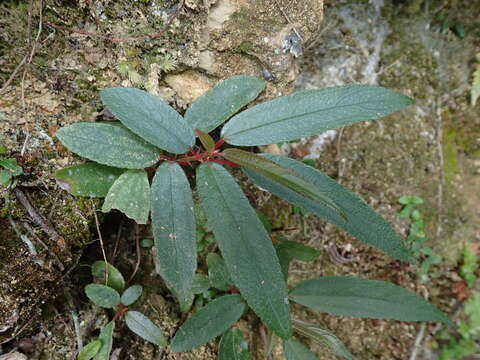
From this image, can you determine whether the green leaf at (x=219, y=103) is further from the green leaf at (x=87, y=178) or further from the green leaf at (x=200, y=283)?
the green leaf at (x=200, y=283)

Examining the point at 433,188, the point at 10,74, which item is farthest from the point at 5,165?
the point at 433,188

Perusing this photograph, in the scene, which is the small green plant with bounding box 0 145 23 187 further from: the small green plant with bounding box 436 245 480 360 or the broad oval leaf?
the small green plant with bounding box 436 245 480 360

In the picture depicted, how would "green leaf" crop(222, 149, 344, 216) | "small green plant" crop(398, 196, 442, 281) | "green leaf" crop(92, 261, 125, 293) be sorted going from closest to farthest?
"green leaf" crop(222, 149, 344, 216)
"green leaf" crop(92, 261, 125, 293)
"small green plant" crop(398, 196, 442, 281)

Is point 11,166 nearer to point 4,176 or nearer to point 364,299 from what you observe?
point 4,176

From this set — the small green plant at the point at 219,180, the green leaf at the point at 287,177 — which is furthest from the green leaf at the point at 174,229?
the green leaf at the point at 287,177

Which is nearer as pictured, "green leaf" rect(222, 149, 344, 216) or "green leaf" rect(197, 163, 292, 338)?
"green leaf" rect(222, 149, 344, 216)

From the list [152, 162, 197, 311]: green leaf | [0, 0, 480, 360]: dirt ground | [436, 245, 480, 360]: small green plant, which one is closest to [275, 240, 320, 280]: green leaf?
[0, 0, 480, 360]: dirt ground

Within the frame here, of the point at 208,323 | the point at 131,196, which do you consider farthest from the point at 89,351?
the point at 131,196
